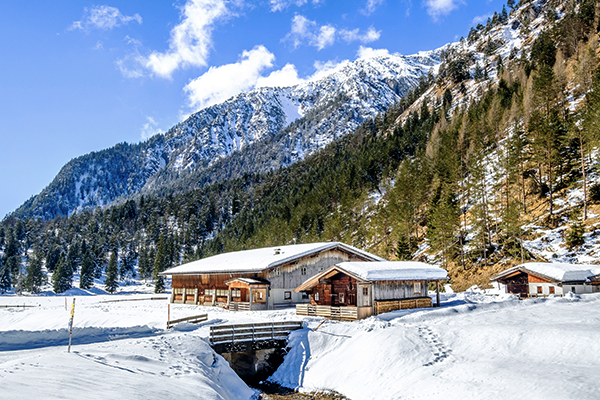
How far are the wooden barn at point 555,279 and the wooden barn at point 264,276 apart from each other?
50.8 ft

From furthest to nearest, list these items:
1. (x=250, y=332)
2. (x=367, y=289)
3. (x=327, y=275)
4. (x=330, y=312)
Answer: (x=327, y=275) < (x=367, y=289) < (x=330, y=312) < (x=250, y=332)

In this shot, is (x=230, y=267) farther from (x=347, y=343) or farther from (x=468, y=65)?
(x=468, y=65)

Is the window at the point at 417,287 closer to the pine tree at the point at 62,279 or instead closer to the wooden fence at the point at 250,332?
the wooden fence at the point at 250,332

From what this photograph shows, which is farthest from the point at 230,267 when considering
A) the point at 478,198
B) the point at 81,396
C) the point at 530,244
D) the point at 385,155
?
the point at 385,155

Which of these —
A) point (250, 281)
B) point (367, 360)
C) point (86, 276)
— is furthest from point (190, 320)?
point (86, 276)

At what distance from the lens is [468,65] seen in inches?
5960

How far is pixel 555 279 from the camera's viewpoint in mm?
36531

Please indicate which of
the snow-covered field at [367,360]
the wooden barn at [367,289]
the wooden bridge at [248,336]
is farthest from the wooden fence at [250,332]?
the wooden barn at [367,289]

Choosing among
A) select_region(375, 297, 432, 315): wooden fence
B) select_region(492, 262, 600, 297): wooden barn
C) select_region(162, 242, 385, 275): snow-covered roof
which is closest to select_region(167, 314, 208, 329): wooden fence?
select_region(162, 242, 385, 275): snow-covered roof

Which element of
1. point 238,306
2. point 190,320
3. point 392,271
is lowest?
point 190,320

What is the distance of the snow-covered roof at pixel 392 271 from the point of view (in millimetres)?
31047

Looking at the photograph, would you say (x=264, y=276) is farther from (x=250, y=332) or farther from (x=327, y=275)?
(x=250, y=332)

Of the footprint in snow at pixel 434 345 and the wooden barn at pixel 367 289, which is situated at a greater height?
the wooden barn at pixel 367 289

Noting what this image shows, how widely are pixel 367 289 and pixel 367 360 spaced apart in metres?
10.9
